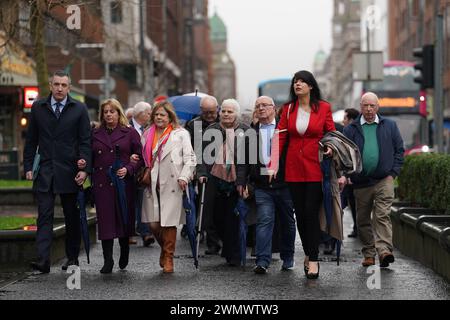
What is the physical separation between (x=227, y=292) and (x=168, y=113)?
8.81 ft

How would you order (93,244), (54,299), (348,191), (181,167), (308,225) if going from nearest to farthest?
(54,299), (308,225), (181,167), (93,244), (348,191)

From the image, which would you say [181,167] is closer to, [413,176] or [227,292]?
[227,292]

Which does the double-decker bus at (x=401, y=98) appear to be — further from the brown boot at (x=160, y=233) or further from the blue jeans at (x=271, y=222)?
the brown boot at (x=160, y=233)

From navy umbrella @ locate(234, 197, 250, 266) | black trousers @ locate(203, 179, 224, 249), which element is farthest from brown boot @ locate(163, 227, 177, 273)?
black trousers @ locate(203, 179, 224, 249)

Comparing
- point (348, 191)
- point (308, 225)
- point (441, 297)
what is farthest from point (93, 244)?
point (441, 297)

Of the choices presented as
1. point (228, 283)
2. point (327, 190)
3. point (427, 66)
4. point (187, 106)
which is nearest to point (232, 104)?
point (327, 190)

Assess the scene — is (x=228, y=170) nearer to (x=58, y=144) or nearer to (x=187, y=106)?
(x=58, y=144)

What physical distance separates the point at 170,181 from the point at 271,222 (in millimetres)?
1098

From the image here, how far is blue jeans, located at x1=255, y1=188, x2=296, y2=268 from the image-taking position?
36.3 feet

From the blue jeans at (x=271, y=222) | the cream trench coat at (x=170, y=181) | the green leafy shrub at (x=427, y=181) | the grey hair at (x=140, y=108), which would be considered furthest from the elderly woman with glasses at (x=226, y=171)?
the grey hair at (x=140, y=108)

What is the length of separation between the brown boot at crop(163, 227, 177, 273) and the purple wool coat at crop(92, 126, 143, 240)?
35 cm

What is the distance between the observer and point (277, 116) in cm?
1160

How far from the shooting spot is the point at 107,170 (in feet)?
36.3

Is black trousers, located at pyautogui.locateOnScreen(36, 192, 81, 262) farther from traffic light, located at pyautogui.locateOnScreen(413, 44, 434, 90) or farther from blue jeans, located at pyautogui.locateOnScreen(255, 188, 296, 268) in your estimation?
traffic light, located at pyautogui.locateOnScreen(413, 44, 434, 90)
